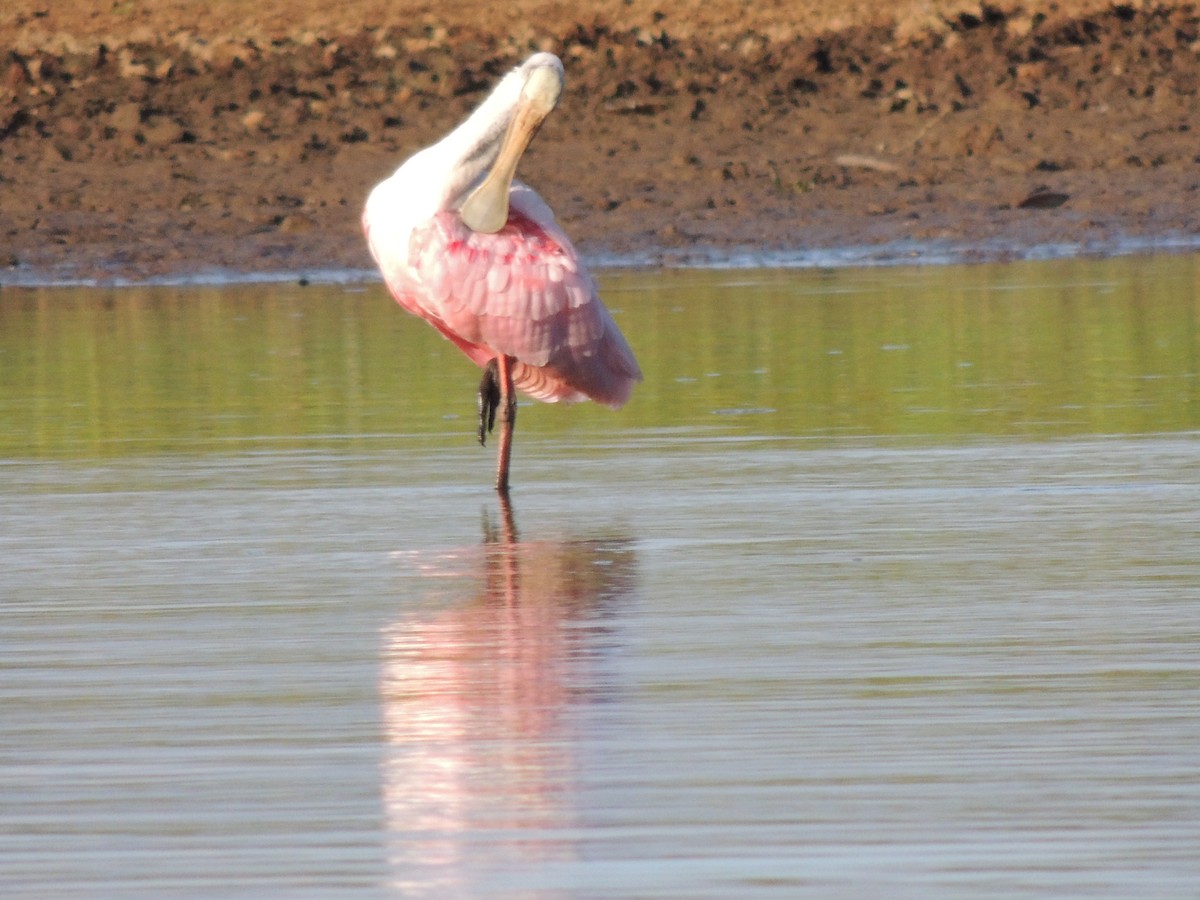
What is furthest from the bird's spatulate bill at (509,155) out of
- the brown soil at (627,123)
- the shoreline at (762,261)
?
the brown soil at (627,123)

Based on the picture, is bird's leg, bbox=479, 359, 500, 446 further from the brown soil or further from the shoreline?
the brown soil

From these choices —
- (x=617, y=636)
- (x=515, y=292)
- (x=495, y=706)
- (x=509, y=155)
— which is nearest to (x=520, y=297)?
(x=515, y=292)

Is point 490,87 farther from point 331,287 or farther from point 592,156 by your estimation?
point 331,287

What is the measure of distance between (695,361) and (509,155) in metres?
3.06

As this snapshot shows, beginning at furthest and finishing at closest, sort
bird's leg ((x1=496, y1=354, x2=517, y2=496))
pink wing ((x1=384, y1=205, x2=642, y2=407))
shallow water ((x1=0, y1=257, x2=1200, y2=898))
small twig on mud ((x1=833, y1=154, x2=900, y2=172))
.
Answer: small twig on mud ((x1=833, y1=154, x2=900, y2=172)), pink wing ((x1=384, y1=205, x2=642, y2=407)), bird's leg ((x1=496, y1=354, x2=517, y2=496)), shallow water ((x1=0, y1=257, x2=1200, y2=898))

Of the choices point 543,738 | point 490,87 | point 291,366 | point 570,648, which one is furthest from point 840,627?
point 490,87

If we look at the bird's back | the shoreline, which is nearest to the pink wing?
the bird's back

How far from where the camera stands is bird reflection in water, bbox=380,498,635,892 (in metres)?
4.21

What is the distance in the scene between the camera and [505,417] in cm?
879

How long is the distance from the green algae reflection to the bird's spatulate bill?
1011 millimetres

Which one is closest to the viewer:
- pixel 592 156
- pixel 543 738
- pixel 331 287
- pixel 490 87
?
pixel 543 738

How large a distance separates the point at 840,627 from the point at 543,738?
110 centimetres

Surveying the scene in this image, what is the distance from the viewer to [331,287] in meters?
17.0

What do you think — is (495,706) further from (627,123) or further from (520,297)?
(627,123)
